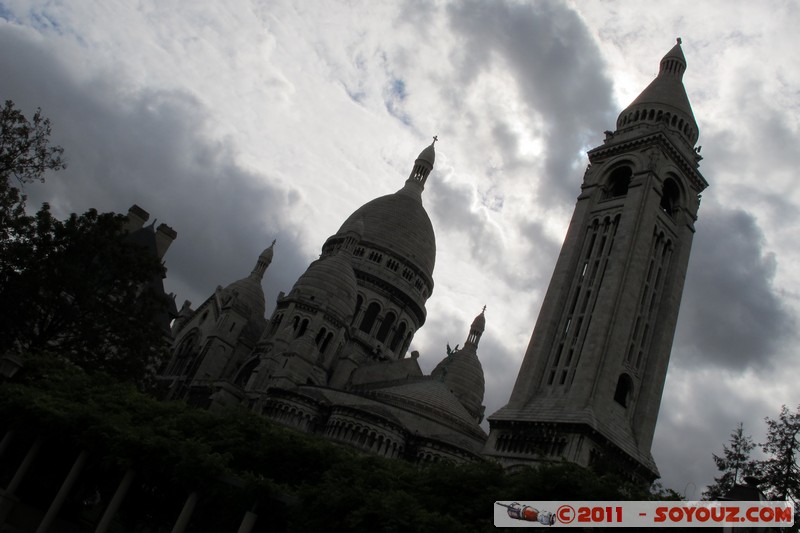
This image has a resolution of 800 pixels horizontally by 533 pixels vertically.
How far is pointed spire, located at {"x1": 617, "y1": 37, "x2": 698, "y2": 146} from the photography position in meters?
48.8

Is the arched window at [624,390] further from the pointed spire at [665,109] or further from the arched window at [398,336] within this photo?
the arched window at [398,336]

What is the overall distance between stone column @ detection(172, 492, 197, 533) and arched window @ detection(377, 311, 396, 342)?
53316 millimetres

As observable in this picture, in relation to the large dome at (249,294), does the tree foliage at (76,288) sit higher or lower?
lower

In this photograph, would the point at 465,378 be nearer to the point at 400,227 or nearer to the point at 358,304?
the point at 358,304

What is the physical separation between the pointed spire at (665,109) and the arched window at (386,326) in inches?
1336

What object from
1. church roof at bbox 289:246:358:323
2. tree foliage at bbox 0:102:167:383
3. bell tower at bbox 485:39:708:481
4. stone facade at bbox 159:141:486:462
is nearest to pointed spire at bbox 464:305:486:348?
stone facade at bbox 159:141:486:462

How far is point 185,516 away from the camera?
66.8 ft

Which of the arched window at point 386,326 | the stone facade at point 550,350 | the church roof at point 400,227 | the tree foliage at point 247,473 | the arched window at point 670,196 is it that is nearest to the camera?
the tree foliage at point 247,473

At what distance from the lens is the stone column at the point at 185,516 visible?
20.2m

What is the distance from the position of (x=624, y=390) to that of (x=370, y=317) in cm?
3705

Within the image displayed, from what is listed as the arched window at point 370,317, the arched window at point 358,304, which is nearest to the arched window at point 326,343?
the arched window at point 358,304

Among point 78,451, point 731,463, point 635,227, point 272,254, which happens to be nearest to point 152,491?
point 78,451

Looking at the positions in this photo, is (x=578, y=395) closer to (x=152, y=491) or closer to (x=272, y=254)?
(x=152, y=491)

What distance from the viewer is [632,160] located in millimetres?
46688
